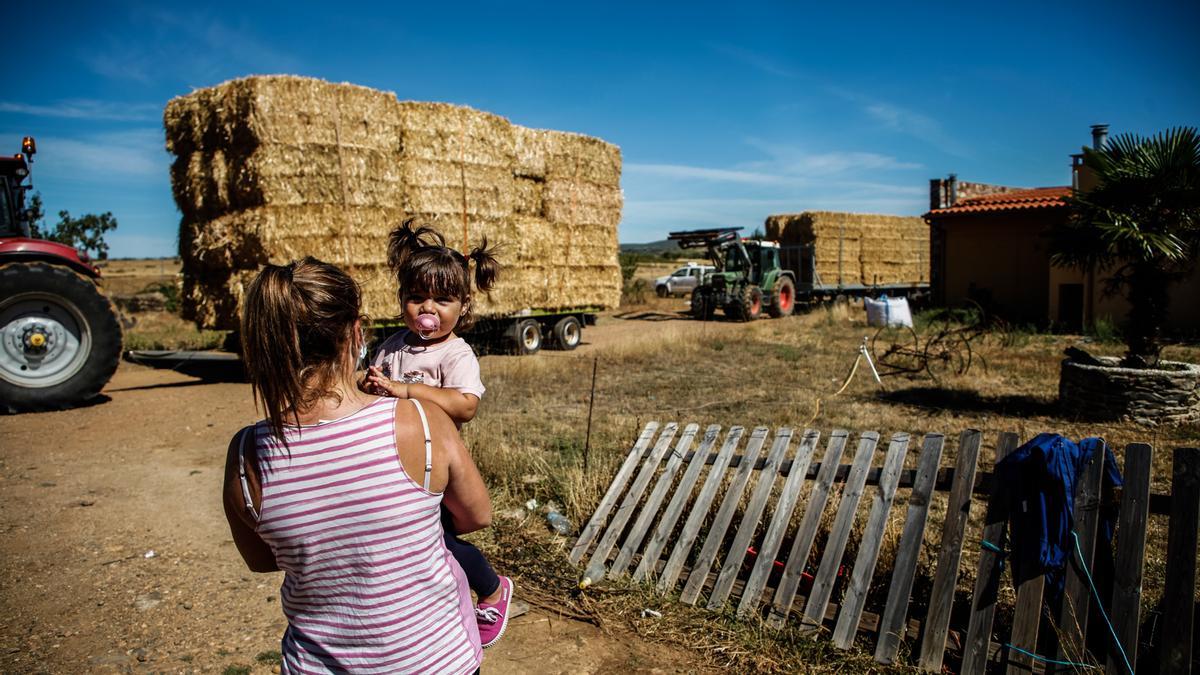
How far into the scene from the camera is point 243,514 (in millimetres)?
1493

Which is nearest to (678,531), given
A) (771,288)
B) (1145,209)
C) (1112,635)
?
(1112,635)

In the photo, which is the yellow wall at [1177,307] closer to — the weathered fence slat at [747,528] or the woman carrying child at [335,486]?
the weathered fence slat at [747,528]

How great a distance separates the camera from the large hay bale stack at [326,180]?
31.3 feet

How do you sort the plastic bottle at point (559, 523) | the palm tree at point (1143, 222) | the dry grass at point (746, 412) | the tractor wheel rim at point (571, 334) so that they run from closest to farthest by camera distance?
1. the dry grass at point (746, 412)
2. the plastic bottle at point (559, 523)
3. the palm tree at point (1143, 222)
4. the tractor wheel rim at point (571, 334)

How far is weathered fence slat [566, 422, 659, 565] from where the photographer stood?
416cm

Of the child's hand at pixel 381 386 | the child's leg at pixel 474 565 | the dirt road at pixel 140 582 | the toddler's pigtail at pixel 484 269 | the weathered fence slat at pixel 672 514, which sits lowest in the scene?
the dirt road at pixel 140 582

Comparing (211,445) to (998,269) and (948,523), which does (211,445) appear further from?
(998,269)

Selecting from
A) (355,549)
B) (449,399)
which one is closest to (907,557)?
(449,399)

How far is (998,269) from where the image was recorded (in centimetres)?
1836

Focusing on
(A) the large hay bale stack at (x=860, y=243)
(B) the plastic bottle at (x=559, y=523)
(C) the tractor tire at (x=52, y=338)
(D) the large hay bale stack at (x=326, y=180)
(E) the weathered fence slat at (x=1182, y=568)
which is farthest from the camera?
(A) the large hay bale stack at (x=860, y=243)

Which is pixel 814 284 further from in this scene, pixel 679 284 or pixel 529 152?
pixel 529 152

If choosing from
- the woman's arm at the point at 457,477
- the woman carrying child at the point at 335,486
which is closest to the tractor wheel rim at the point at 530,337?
the woman's arm at the point at 457,477

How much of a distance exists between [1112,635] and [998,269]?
58.6ft

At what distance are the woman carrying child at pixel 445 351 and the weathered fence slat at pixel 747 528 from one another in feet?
5.01
